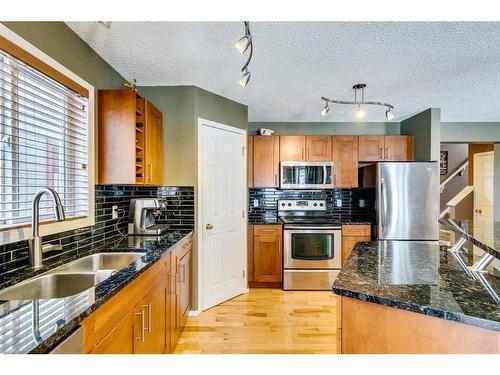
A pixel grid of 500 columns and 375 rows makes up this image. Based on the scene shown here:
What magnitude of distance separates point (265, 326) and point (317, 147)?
94.7 inches

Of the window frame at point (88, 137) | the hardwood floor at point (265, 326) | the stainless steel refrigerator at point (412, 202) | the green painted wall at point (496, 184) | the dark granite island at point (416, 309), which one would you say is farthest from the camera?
the green painted wall at point (496, 184)

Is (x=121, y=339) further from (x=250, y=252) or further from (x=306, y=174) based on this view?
(x=306, y=174)

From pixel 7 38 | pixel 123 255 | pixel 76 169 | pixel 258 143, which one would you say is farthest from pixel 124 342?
pixel 258 143

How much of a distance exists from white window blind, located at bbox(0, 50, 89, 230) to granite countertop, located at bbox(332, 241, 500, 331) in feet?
5.41

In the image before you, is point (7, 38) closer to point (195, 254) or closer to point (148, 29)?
point (148, 29)

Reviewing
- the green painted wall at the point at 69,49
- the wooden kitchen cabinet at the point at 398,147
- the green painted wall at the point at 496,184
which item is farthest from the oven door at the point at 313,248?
the green painted wall at the point at 496,184

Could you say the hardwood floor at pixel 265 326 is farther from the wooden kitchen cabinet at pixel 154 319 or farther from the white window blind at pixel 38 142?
the white window blind at pixel 38 142

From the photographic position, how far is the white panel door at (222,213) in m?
2.98

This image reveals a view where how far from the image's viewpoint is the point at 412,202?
3.44 metres

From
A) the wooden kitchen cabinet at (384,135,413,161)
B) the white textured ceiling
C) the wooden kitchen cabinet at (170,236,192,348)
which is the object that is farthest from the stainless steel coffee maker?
the wooden kitchen cabinet at (384,135,413,161)

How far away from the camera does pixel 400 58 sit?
7.31 ft

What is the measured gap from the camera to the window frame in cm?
138

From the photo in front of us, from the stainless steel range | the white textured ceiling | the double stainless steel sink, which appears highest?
the white textured ceiling

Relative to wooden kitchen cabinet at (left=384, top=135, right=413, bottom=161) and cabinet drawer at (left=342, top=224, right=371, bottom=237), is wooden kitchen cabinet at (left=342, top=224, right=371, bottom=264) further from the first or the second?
wooden kitchen cabinet at (left=384, top=135, right=413, bottom=161)
